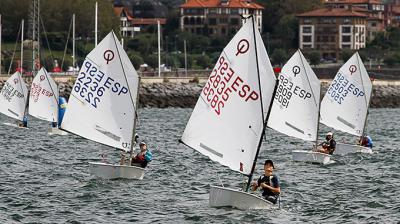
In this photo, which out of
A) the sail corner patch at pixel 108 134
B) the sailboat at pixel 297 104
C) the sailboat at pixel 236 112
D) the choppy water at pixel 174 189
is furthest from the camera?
the sailboat at pixel 297 104

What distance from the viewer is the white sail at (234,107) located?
33.2 meters

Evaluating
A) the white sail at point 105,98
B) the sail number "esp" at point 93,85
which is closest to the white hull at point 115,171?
the white sail at point 105,98

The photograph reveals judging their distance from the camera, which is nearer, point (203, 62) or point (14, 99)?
point (14, 99)

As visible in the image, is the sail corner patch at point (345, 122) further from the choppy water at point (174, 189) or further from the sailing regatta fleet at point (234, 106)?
the choppy water at point (174, 189)

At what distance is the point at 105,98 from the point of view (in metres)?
42.8

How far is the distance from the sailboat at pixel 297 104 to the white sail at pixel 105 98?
427 inches

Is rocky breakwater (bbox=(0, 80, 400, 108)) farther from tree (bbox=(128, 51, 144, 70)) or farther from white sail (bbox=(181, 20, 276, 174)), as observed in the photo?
white sail (bbox=(181, 20, 276, 174))

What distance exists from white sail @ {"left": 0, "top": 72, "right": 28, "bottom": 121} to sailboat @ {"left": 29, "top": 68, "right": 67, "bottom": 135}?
1.98 meters

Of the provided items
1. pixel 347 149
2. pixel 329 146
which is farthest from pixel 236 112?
pixel 347 149

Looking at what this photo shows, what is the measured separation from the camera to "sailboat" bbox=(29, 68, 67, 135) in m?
72.6

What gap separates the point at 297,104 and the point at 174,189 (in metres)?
14.1

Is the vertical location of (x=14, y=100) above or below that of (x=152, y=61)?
above

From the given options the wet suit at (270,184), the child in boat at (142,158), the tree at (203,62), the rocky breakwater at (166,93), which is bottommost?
the tree at (203,62)

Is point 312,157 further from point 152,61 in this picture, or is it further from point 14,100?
point 152,61
